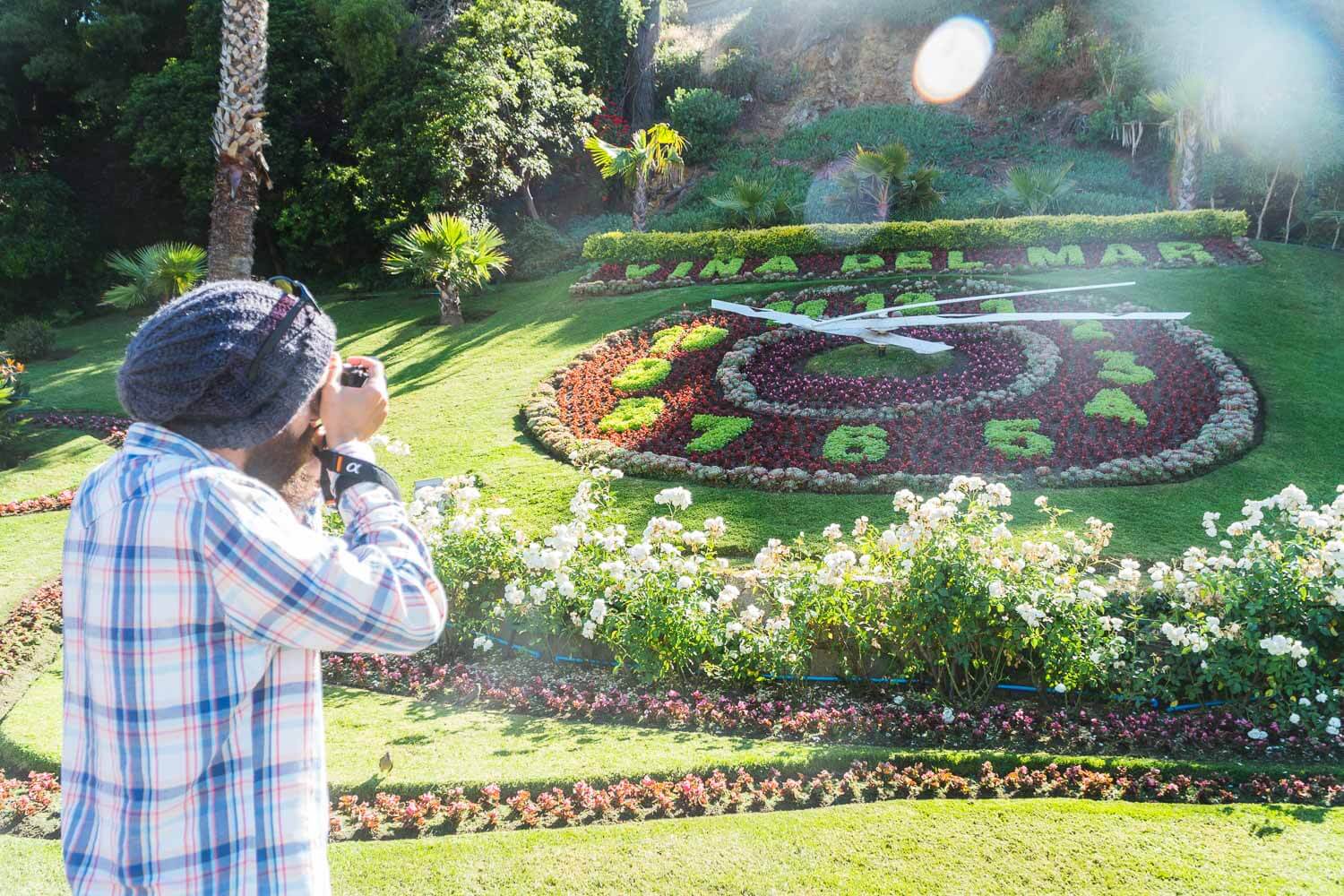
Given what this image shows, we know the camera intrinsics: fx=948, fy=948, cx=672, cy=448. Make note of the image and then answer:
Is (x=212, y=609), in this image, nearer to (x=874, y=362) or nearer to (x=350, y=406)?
(x=350, y=406)

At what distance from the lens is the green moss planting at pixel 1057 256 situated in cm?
1356

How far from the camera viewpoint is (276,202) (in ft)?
66.1

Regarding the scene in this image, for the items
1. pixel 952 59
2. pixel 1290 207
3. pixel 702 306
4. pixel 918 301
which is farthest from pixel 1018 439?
pixel 952 59

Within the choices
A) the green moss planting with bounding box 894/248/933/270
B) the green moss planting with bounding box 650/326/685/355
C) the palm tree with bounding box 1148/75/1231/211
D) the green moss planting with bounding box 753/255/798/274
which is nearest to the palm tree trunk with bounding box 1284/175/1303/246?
A: the palm tree with bounding box 1148/75/1231/211

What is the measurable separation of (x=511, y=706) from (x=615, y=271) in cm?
1086

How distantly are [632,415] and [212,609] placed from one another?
861 centimetres

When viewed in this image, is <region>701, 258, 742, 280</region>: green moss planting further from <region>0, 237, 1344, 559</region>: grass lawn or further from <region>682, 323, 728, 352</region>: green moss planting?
<region>682, 323, 728, 352</region>: green moss planting

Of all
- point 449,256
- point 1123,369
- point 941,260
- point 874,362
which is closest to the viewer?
point 1123,369

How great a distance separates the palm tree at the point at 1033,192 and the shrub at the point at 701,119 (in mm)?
8721

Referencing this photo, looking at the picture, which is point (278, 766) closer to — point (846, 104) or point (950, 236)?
point (950, 236)

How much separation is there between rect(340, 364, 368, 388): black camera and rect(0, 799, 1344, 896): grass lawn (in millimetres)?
2621

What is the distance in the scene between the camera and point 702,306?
44.3 ft

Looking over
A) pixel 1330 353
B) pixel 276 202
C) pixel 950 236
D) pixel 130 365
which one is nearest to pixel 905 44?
pixel 950 236

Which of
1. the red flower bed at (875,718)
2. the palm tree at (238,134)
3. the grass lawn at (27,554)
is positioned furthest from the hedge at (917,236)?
the red flower bed at (875,718)
